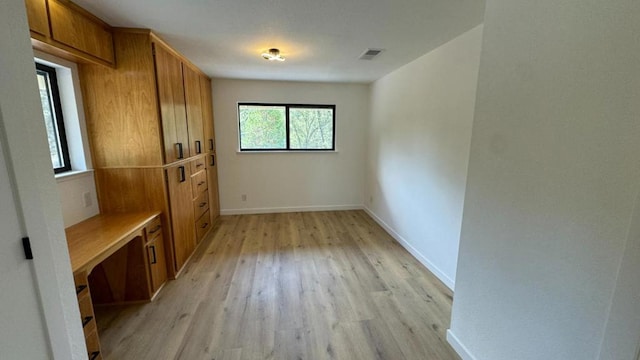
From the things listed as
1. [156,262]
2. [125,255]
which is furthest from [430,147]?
[125,255]

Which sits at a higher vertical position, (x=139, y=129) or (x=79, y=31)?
(x=79, y=31)

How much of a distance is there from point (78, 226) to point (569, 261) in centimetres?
312

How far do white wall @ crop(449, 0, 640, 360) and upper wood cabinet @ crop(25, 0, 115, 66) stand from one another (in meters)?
2.58

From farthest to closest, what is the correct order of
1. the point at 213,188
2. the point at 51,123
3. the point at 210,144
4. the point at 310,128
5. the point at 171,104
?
1. the point at 310,128
2. the point at 213,188
3. the point at 210,144
4. the point at 171,104
5. the point at 51,123

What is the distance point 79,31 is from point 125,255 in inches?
67.8

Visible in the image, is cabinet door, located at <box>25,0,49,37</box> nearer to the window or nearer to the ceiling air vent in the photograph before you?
the ceiling air vent

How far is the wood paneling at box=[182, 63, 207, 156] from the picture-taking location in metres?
3.06

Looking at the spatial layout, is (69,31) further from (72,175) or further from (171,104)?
(72,175)

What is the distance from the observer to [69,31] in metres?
1.69

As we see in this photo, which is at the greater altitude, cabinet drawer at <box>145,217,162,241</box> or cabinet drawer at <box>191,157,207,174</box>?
cabinet drawer at <box>191,157,207,174</box>

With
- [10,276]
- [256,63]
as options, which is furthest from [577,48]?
[256,63]

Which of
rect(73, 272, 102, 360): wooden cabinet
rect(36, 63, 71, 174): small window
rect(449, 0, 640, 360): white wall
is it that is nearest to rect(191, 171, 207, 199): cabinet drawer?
rect(36, 63, 71, 174): small window

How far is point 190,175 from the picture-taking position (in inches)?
122

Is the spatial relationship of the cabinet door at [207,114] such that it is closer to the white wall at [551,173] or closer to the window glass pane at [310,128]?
the window glass pane at [310,128]
